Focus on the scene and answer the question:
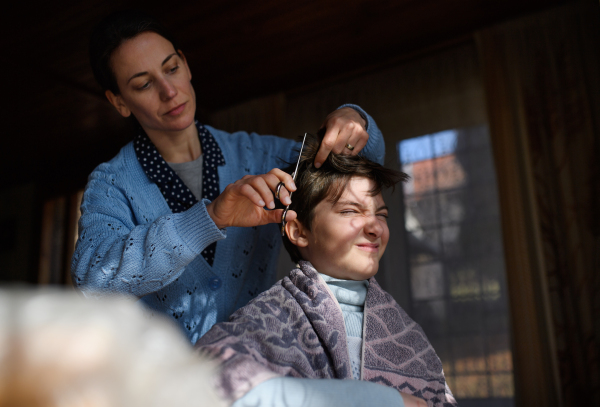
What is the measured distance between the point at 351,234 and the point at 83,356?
114cm

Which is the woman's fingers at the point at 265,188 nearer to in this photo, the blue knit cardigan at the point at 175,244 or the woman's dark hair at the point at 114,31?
the blue knit cardigan at the point at 175,244

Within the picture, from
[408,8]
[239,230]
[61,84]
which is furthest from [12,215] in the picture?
[239,230]

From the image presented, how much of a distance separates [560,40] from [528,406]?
7.87ft

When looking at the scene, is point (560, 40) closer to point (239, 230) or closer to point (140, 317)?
point (239, 230)

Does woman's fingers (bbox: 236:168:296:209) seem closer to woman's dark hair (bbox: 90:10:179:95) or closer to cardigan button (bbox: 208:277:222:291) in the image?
cardigan button (bbox: 208:277:222:291)

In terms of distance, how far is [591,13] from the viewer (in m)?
3.27

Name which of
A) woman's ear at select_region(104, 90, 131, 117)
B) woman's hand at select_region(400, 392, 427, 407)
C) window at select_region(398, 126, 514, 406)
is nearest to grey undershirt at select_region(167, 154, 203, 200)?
woman's ear at select_region(104, 90, 131, 117)

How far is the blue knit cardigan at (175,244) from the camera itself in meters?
1.12

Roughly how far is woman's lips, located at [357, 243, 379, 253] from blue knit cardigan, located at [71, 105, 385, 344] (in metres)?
0.31

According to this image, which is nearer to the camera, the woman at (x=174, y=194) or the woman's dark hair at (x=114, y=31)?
the woman at (x=174, y=194)

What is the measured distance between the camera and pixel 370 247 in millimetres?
1350

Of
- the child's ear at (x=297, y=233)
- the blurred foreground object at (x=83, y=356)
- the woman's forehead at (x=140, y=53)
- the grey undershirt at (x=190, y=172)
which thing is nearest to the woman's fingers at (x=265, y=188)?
the child's ear at (x=297, y=233)

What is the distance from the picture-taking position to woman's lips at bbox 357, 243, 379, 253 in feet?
4.41

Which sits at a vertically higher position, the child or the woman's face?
the woman's face
